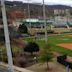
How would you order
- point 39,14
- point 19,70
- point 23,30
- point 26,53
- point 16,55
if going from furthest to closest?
1. point 39,14
2. point 23,30
3. point 26,53
4. point 16,55
5. point 19,70

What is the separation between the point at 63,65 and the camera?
2297 centimetres

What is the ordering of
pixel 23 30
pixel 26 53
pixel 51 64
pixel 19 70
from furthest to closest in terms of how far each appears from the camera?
1. pixel 23 30
2. pixel 26 53
3. pixel 51 64
4. pixel 19 70

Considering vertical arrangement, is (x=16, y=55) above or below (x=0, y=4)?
below

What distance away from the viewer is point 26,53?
1118 inches

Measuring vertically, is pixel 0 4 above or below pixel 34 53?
above

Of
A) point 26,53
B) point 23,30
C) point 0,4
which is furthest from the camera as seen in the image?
point 23,30

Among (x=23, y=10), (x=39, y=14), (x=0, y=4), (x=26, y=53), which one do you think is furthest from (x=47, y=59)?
(x=39, y=14)

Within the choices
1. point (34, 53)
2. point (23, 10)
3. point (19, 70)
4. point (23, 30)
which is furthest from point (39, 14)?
point (19, 70)

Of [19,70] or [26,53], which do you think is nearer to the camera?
[19,70]

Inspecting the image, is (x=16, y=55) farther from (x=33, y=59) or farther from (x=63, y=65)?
(x=63, y=65)

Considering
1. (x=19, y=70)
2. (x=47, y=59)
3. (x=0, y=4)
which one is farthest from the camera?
(x=47, y=59)

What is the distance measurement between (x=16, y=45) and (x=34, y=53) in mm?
2137

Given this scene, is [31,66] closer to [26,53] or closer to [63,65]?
[63,65]

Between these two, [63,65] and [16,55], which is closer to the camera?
[63,65]
